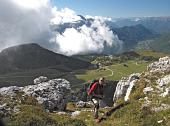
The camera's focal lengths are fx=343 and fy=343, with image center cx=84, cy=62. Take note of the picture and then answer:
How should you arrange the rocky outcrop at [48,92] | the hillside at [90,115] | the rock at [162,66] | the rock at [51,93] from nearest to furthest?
the hillside at [90,115]
the rocky outcrop at [48,92]
the rock at [51,93]
the rock at [162,66]

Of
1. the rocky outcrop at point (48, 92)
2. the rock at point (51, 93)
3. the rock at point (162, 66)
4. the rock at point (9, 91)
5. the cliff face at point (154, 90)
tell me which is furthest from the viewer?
the rock at point (162, 66)

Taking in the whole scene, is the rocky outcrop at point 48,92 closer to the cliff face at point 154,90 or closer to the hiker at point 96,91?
the cliff face at point 154,90

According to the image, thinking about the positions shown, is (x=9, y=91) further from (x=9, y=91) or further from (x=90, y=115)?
(x=90, y=115)

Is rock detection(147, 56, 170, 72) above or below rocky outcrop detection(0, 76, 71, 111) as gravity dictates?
above

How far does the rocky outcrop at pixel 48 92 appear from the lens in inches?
1624

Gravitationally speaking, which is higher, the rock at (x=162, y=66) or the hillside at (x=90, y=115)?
the rock at (x=162, y=66)

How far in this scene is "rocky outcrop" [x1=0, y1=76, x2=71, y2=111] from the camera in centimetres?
4125

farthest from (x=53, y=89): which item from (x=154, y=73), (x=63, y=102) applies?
(x=154, y=73)

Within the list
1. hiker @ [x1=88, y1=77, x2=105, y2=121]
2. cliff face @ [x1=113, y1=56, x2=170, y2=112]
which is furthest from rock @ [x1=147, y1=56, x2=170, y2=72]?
hiker @ [x1=88, y1=77, x2=105, y2=121]

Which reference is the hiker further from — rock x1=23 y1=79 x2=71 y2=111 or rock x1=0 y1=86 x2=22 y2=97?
rock x1=0 y1=86 x2=22 y2=97

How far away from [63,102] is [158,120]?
2244 cm

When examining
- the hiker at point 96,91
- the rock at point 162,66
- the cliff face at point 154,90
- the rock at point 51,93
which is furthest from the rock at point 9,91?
the rock at point 162,66

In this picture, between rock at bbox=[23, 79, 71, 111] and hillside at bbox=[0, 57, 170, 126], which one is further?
rock at bbox=[23, 79, 71, 111]

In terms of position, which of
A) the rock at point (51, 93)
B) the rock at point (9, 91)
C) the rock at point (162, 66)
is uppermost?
the rock at point (162, 66)
